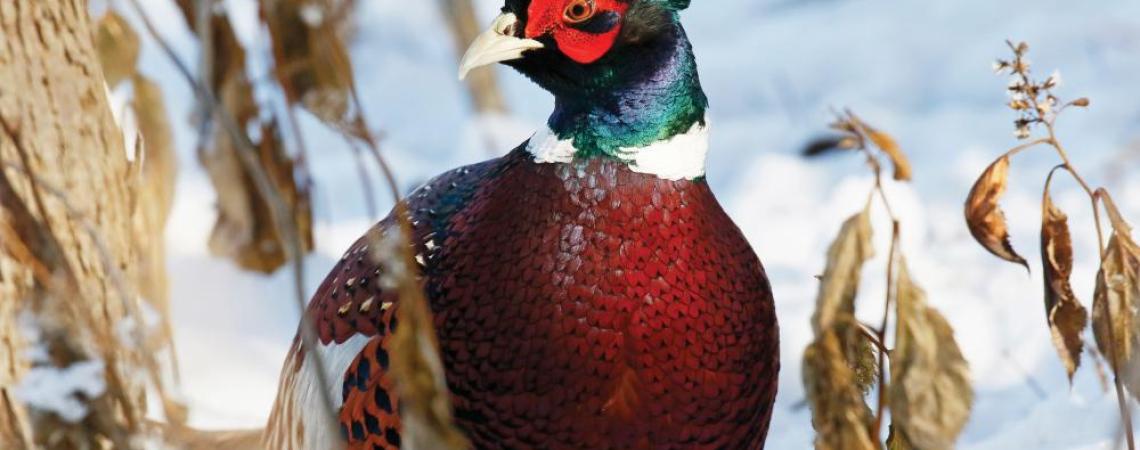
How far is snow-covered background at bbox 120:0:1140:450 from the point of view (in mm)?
3723

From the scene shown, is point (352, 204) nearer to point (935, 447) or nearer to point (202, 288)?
point (202, 288)

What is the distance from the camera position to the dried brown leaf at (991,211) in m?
2.07

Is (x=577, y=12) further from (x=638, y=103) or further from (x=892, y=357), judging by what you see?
(x=892, y=357)

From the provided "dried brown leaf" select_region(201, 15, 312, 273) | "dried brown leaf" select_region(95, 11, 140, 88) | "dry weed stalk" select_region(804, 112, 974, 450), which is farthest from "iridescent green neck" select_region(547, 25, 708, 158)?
"dried brown leaf" select_region(201, 15, 312, 273)

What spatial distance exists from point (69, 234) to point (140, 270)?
423 millimetres

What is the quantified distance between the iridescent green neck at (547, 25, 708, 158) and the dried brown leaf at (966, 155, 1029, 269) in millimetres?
441

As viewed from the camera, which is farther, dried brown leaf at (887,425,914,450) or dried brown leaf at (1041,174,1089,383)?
dried brown leaf at (1041,174,1089,383)

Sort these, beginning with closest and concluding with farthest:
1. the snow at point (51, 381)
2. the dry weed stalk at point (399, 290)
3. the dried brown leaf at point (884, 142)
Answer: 1. the dry weed stalk at point (399, 290)
2. the dried brown leaf at point (884, 142)
3. the snow at point (51, 381)

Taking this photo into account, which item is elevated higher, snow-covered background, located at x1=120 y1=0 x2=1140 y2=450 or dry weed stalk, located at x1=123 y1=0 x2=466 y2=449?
snow-covered background, located at x1=120 y1=0 x2=1140 y2=450

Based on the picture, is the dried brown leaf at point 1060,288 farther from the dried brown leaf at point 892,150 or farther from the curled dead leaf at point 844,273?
the curled dead leaf at point 844,273

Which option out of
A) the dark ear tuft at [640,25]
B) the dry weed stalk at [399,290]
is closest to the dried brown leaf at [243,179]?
the dark ear tuft at [640,25]

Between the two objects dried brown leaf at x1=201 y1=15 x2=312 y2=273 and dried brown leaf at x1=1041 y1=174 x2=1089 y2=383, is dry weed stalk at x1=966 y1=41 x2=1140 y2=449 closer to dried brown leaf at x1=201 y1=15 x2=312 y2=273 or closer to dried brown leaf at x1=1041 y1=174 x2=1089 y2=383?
dried brown leaf at x1=1041 y1=174 x2=1089 y2=383

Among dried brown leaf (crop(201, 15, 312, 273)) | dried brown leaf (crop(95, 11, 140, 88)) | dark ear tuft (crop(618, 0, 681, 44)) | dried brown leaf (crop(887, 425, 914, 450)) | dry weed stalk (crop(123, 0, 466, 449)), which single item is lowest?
dried brown leaf (crop(887, 425, 914, 450))

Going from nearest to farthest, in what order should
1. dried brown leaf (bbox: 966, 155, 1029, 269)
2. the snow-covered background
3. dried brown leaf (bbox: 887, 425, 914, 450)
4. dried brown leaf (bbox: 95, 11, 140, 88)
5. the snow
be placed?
dried brown leaf (bbox: 887, 425, 914, 450), dried brown leaf (bbox: 966, 155, 1029, 269), the snow, dried brown leaf (bbox: 95, 11, 140, 88), the snow-covered background
